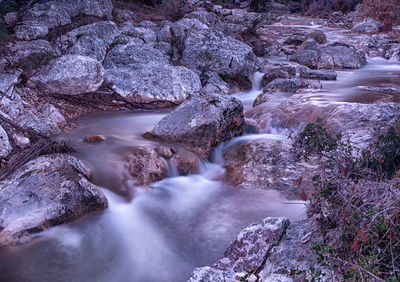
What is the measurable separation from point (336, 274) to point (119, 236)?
2.62 meters

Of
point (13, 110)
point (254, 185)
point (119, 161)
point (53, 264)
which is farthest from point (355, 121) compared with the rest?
point (13, 110)

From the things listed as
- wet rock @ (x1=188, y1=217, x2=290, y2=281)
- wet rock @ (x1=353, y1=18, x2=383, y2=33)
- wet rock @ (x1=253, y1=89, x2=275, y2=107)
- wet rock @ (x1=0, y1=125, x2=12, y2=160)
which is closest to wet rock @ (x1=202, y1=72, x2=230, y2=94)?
wet rock @ (x1=253, y1=89, x2=275, y2=107)

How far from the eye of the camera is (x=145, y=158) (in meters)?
5.02

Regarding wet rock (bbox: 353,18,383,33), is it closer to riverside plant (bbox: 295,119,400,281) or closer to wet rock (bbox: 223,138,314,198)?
wet rock (bbox: 223,138,314,198)

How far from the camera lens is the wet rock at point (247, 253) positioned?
8.25 ft

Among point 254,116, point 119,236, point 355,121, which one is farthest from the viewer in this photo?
point 254,116

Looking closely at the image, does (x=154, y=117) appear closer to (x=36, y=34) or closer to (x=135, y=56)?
(x=135, y=56)

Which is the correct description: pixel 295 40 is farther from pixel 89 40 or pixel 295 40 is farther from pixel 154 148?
pixel 154 148

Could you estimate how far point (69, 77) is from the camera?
734cm

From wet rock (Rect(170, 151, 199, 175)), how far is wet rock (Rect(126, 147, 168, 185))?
20 cm

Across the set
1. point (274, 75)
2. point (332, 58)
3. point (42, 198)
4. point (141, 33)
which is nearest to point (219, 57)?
point (274, 75)

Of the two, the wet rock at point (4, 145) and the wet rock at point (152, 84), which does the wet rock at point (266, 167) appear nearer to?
the wet rock at point (152, 84)

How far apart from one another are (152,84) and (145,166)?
3.85 metres

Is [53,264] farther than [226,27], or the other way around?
[226,27]
